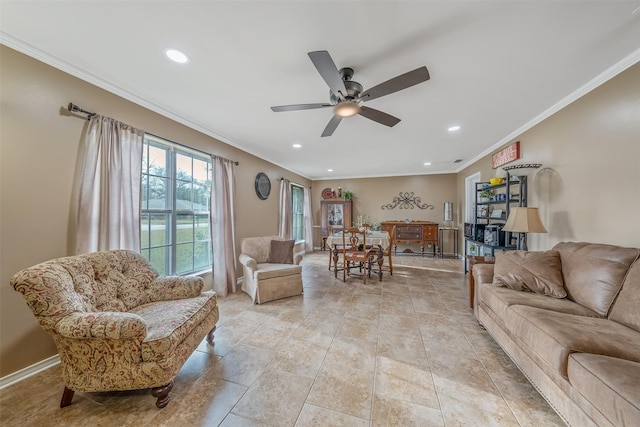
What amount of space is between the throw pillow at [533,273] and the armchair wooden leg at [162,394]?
2812 millimetres

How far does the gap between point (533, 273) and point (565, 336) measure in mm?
911

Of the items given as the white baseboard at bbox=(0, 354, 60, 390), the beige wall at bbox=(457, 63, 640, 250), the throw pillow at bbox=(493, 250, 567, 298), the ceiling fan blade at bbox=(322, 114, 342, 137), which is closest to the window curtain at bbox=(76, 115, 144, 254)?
the white baseboard at bbox=(0, 354, 60, 390)

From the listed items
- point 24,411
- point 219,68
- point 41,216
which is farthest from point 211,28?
point 24,411

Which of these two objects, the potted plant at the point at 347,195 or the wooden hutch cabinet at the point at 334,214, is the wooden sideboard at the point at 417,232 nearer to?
the wooden hutch cabinet at the point at 334,214

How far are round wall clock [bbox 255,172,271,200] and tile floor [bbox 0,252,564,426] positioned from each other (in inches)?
95.9

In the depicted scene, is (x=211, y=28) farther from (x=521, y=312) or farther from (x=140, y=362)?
(x=521, y=312)

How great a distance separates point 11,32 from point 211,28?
1384 millimetres

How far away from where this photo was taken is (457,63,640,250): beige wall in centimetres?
181

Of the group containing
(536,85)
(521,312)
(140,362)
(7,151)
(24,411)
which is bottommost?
(24,411)

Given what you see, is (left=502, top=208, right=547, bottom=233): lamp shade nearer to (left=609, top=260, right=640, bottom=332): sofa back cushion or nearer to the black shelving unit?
the black shelving unit

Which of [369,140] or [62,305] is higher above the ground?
[369,140]

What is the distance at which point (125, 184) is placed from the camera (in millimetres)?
2195

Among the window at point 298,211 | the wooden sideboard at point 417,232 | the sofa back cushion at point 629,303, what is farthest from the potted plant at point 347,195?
the sofa back cushion at point 629,303

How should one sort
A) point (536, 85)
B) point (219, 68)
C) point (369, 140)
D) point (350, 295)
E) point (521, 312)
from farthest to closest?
1. point (369, 140)
2. point (350, 295)
3. point (536, 85)
4. point (219, 68)
5. point (521, 312)
